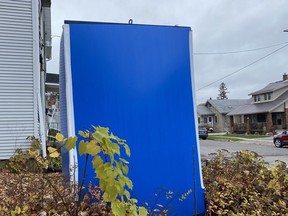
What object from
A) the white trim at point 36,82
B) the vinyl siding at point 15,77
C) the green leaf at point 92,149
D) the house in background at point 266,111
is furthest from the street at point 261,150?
the house in background at point 266,111

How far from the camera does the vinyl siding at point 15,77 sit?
338 inches

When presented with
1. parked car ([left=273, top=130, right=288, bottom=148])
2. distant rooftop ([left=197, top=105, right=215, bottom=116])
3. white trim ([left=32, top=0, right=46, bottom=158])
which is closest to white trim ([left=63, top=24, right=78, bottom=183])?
white trim ([left=32, top=0, right=46, bottom=158])

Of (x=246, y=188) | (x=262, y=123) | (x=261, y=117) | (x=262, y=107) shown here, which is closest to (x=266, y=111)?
(x=262, y=123)

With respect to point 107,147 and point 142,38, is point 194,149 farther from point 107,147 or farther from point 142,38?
point 107,147

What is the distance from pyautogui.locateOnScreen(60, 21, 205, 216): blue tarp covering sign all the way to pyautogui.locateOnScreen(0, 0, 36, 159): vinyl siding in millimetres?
5715

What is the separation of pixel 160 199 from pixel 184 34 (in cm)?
187

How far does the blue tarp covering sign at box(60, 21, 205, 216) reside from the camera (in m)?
3.39

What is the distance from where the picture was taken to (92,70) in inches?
136

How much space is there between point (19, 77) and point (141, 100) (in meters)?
6.26

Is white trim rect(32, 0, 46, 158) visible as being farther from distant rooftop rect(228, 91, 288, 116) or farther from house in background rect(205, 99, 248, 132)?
house in background rect(205, 99, 248, 132)

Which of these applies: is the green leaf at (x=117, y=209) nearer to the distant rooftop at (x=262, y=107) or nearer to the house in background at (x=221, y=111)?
the distant rooftop at (x=262, y=107)

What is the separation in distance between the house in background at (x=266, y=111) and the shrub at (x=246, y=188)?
117 feet

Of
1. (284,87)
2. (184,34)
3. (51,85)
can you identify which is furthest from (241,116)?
(184,34)

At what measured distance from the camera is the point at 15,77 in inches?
344
